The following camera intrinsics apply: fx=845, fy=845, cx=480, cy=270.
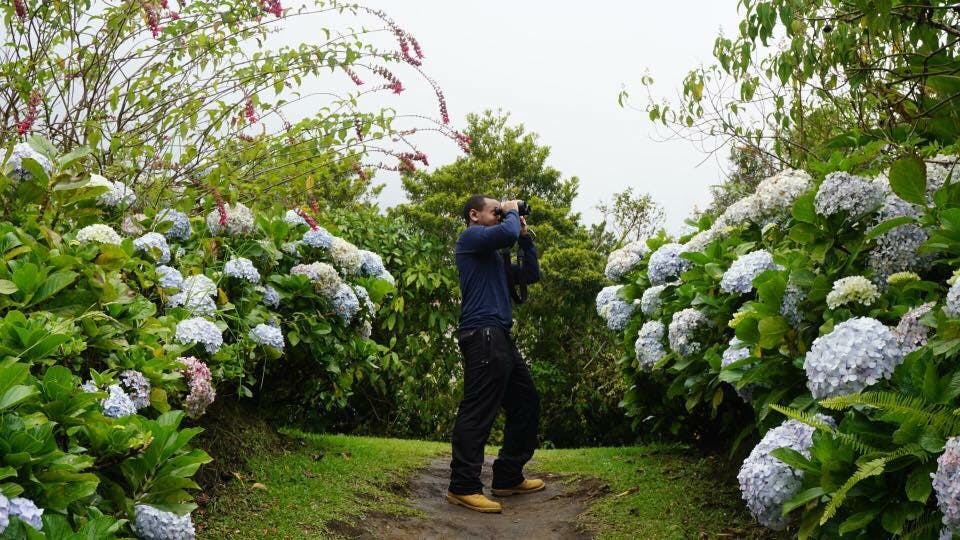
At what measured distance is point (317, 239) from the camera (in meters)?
5.57

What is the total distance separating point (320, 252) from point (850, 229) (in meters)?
3.48

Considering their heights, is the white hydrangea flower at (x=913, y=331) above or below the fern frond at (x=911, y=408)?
above

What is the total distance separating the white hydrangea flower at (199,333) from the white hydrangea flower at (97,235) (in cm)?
48

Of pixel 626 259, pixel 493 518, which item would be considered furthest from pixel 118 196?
pixel 626 259

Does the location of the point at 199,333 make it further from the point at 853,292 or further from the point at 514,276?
the point at 853,292

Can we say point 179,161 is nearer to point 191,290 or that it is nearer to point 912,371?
point 191,290

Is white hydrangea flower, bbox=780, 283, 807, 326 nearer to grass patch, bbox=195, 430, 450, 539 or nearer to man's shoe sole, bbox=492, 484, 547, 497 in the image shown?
grass patch, bbox=195, 430, 450, 539

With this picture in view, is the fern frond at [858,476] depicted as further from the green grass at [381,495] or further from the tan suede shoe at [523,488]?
the tan suede shoe at [523,488]

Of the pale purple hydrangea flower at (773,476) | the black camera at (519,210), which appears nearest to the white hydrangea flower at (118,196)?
the black camera at (519,210)

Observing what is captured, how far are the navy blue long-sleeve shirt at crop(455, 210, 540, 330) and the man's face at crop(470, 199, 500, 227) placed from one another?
90mm

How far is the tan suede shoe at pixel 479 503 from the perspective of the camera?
5168 millimetres

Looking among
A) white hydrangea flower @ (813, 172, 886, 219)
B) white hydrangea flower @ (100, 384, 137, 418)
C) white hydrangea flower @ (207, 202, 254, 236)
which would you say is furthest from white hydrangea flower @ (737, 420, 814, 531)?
white hydrangea flower @ (207, 202, 254, 236)

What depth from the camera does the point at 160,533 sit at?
2.64 m

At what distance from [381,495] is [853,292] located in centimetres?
325
